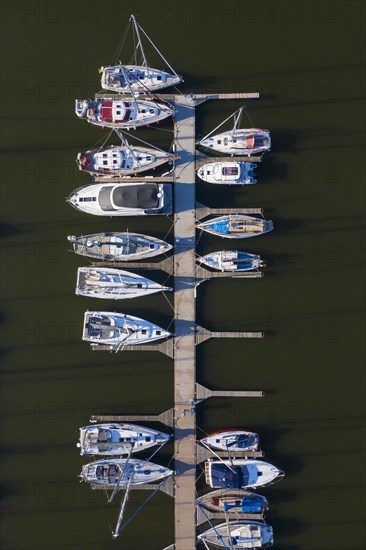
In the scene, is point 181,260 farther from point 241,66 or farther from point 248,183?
point 241,66

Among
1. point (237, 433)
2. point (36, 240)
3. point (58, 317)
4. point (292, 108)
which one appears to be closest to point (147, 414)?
point (237, 433)

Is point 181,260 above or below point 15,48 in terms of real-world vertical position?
below

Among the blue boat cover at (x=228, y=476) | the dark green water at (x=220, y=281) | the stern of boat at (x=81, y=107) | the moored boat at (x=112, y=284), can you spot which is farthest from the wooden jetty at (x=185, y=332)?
the stern of boat at (x=81, y=107)

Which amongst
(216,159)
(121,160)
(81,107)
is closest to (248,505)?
(216,159)

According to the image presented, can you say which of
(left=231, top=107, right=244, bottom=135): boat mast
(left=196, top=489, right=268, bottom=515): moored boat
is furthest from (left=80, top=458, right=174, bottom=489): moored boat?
(left=231, top=107, right=244, bottom=135): boat mast

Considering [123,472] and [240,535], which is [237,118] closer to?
[123,472]
